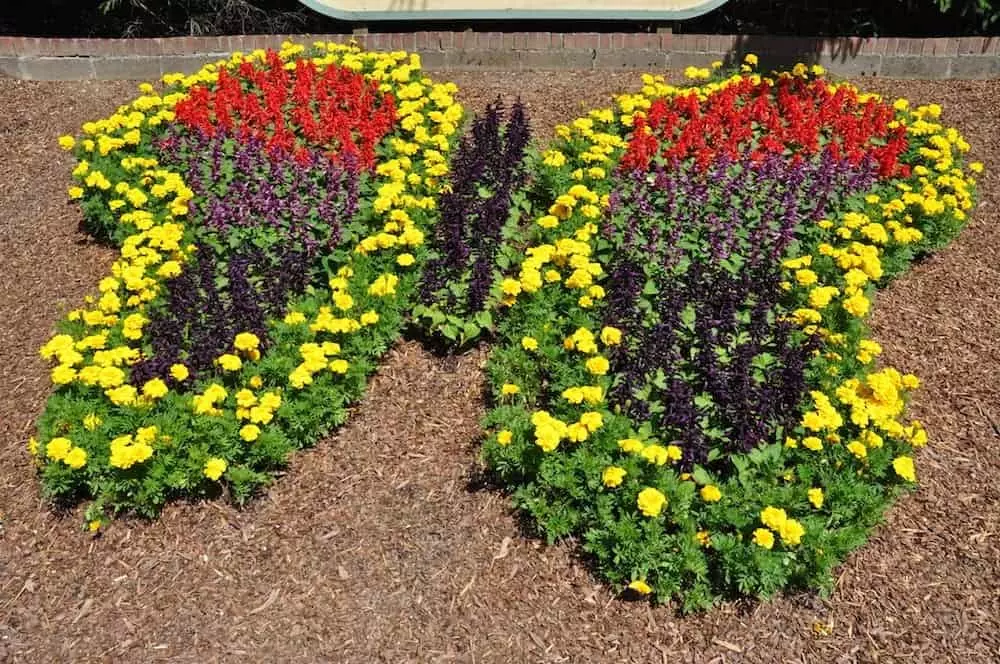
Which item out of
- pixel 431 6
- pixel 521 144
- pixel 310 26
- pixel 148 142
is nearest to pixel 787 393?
pixel 521 144

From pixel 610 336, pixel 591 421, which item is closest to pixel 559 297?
pixel 610 336

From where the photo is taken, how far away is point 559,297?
14.6ft

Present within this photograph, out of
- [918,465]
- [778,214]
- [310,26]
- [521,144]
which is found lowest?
[918,465]

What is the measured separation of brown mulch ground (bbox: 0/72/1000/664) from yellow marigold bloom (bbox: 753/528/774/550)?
1.22 ft

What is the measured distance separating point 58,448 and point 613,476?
91.8 inches

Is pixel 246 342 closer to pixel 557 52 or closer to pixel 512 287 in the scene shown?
pixel 512 287

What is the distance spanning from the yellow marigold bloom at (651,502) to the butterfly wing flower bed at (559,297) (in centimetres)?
2

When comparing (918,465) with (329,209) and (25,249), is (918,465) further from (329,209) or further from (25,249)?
(25,249)

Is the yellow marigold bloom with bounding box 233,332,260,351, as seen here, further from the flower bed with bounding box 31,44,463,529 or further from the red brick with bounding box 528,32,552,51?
the red brick with bounding box 528,32,552,51

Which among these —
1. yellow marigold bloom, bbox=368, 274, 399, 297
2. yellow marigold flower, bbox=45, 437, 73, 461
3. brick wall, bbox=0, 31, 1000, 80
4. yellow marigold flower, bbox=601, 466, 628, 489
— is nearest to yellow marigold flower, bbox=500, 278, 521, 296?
yellow marigold bloom, bbox=368, 274, 399, 297

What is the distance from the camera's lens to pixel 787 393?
376 centimetres

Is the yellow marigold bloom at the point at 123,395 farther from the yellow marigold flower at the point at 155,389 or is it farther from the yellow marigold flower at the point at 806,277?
the yellow marigold flower at the point at 806,277

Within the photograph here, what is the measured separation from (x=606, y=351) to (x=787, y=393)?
2.82ft

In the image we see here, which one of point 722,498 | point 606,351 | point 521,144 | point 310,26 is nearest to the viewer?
point 722,498
